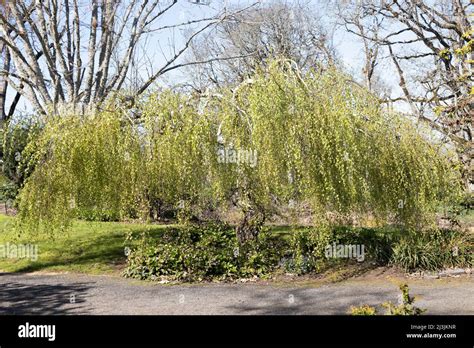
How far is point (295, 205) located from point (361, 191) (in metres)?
1.20

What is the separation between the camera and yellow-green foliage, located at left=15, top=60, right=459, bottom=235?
27.7 ft

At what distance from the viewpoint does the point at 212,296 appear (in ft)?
26.7

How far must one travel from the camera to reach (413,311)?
555cm

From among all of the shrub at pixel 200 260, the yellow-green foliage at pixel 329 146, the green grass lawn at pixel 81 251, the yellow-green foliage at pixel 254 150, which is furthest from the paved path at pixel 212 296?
the yellow-green foliage at pixel 329 146

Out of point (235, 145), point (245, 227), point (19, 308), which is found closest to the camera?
point (19, 308)

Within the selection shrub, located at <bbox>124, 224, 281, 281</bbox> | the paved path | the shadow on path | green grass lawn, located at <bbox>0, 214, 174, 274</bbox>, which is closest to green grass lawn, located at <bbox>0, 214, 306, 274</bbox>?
green grass lawn, located at <bbox>0, 214, 174, 274</bbox>

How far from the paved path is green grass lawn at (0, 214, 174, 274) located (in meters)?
1.14

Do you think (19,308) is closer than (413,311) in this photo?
No

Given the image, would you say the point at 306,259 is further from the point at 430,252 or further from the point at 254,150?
the point at 254,150

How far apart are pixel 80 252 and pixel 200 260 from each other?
387cm

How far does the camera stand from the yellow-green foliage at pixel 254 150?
8453 mm

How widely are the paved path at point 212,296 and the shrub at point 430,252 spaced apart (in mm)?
515

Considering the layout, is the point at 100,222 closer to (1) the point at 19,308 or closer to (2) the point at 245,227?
(2) the point at 245,227
